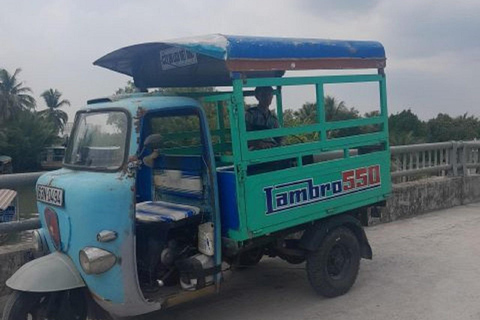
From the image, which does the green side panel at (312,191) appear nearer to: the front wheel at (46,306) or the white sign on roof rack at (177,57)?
the white sign on roof rack at (177,57)

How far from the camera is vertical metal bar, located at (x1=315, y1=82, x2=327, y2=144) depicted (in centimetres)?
499

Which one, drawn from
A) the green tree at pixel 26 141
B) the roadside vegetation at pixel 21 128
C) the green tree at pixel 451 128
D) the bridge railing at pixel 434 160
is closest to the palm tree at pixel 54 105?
the roadside vegetation at pixel 21 128

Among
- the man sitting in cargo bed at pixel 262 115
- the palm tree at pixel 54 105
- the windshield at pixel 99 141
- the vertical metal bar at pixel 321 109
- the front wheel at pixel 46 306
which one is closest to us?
the front wheel at pixel 46 306

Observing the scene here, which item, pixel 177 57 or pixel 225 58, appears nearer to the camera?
pixel 225 58

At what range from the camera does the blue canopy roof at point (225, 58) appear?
167 inches

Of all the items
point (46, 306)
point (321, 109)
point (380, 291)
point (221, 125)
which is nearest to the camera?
point (46, 306)

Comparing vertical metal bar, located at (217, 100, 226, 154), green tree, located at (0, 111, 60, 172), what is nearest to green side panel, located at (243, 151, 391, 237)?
vertical metal bar, located at (217, 100, 226, 154)

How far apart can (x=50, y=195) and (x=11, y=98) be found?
5718 centimetres

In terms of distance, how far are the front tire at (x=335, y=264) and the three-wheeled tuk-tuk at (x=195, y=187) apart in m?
0.01

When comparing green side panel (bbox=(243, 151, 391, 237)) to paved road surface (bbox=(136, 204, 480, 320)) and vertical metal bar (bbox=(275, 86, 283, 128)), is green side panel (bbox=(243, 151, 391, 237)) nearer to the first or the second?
paved road surface (bbox=(136, 204, 480, 320))

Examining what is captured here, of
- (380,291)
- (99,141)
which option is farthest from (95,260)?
(380,291)

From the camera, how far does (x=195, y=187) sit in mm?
4504

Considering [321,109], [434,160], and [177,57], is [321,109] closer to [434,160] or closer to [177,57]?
[177,57]

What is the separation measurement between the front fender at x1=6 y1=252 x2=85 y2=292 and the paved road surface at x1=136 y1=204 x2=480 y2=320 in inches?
45.7
